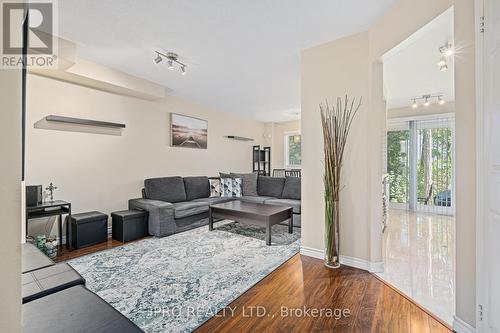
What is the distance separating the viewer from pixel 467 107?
156cm

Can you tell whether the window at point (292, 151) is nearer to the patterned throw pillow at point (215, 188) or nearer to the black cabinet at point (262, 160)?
the black cabinet at point (262, 160)

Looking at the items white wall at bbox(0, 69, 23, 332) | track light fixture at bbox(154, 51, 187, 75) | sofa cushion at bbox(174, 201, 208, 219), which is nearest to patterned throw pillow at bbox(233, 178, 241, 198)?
sofa cushion at bbox(174, 201, 208, 219)

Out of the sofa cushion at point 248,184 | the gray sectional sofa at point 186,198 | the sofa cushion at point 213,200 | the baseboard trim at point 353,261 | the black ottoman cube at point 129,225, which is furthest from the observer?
the sofa cushion at point 248,184

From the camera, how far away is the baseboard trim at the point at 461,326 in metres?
1.52

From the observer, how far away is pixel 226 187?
5.24 metres

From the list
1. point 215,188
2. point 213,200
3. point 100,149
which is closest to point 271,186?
point 215,188

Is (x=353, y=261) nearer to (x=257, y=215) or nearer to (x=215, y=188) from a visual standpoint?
(x=257, y=215)

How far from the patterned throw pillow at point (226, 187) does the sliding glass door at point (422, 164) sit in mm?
3951

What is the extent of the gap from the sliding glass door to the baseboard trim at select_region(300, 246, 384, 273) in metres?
3.77

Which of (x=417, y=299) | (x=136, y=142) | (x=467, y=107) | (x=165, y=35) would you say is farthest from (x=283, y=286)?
(x=136, y=142)

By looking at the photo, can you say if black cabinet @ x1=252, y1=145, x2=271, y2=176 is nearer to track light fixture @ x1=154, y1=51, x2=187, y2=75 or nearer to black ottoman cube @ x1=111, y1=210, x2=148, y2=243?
black ottoman cube @ x1=111, y1=210, x2=148, y2=243

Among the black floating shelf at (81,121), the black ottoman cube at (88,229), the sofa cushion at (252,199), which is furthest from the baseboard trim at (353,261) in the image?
the black floating shelf at (81,121)

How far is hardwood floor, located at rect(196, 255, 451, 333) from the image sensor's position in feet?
5.47

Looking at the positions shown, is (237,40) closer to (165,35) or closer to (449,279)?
(165,35)
